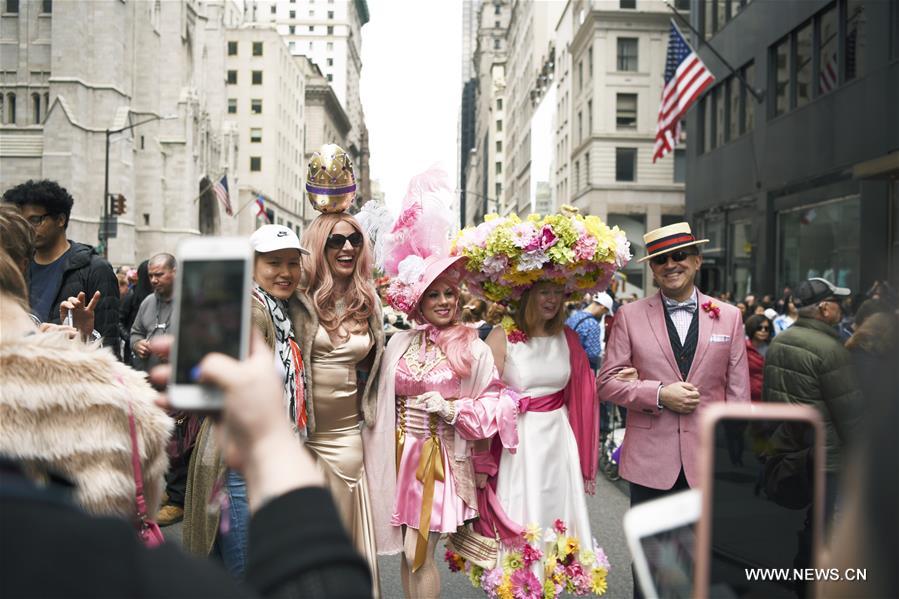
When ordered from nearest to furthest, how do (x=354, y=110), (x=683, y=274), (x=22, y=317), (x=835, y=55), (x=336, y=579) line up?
(x=336, y=579) < (x=22, y=317) < (x=683, y=274) < (x=835, y=55) < (x=354, y=110)

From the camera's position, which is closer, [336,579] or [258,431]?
[336,579]

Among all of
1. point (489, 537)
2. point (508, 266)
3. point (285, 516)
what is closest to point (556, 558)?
→ point (489, 537)

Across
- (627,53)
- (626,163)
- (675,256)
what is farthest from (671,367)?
(627,53)

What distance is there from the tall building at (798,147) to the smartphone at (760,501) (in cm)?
1299

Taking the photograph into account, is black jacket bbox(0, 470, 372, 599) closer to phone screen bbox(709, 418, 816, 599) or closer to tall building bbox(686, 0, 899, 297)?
phone screen bbox(709, 418, 816, 599)

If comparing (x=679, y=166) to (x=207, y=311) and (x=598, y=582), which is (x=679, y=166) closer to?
Result: (x=598, y=582)

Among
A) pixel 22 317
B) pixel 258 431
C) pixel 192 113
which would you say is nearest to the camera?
pixel 258 431

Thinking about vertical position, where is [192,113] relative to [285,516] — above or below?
above

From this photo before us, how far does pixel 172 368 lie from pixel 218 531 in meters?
2.96

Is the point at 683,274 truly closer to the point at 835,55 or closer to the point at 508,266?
the point at 508,266

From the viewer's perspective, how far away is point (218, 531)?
13.0 feet

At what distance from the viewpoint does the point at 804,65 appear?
838 inches

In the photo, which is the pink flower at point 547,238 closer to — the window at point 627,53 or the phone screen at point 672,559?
the phone screen at point 672,559

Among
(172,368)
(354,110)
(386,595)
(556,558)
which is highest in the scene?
(354,110)
